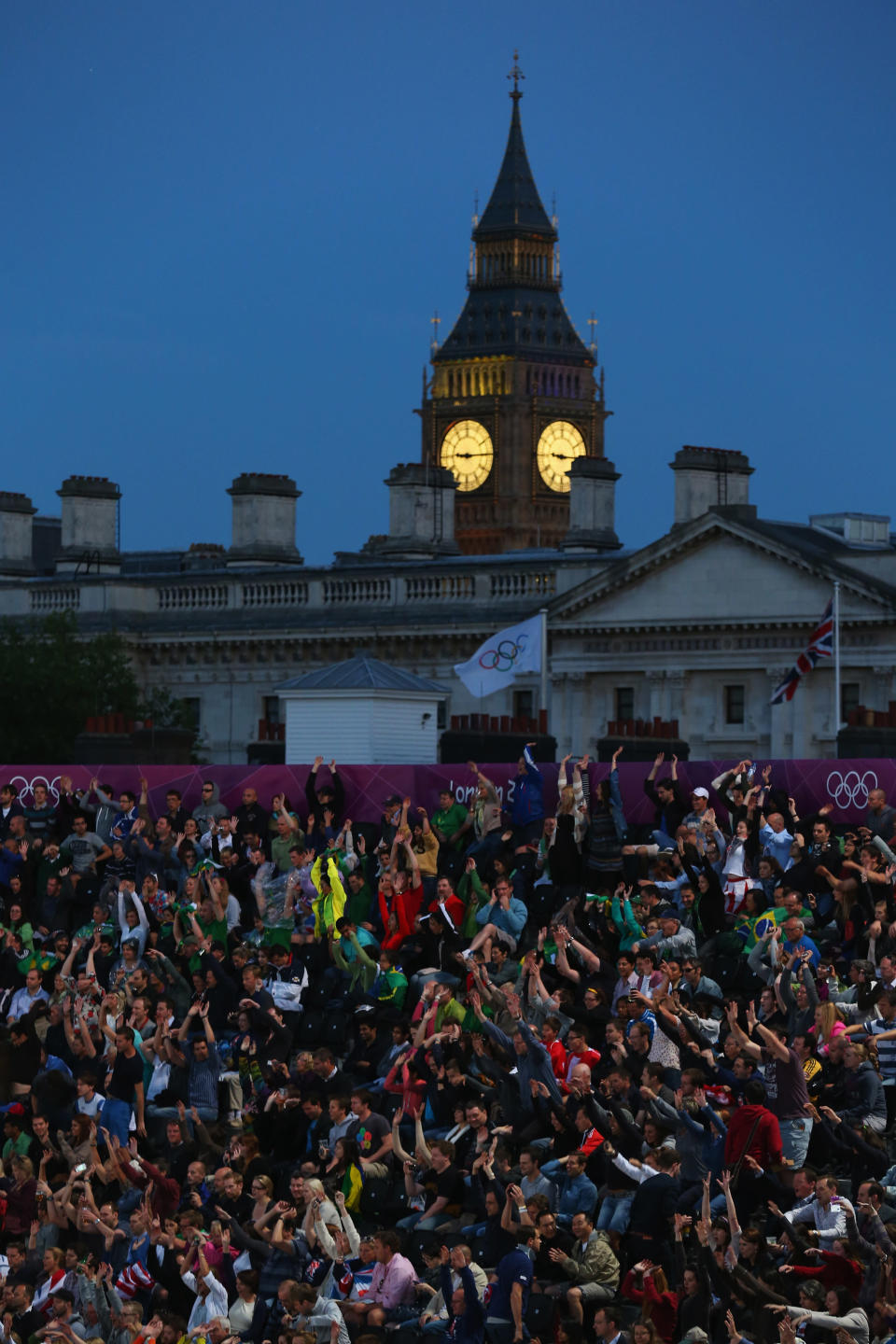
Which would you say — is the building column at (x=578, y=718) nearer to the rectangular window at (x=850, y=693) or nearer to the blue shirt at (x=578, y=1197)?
the rectangular window at (x=850, y=693)

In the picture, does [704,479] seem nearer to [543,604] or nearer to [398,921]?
[543,604]

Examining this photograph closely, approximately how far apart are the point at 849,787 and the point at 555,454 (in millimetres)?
150082

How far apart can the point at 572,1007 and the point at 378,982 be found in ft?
9.38

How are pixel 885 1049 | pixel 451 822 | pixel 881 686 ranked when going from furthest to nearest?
pixel 881 686
pixel 451 822
pixel 885 1049

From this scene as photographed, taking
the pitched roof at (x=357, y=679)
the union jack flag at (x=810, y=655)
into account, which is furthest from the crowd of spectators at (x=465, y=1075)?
the union jack flag at (x=810, y=655)

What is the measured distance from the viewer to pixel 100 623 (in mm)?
79812

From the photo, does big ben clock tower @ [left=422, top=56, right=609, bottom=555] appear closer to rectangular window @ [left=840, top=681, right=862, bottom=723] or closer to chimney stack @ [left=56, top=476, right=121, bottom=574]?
chimney stack @ [left=56, top=476, right=121, bottom=574]

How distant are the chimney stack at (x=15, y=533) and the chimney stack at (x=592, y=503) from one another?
16.4 metres

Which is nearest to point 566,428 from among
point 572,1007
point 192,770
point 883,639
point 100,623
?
point 100,623

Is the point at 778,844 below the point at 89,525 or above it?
below

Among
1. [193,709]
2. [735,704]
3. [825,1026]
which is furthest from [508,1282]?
[193,709]

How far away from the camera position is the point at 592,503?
80062mm

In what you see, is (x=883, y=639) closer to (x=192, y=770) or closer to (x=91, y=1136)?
(x=192, y=770)

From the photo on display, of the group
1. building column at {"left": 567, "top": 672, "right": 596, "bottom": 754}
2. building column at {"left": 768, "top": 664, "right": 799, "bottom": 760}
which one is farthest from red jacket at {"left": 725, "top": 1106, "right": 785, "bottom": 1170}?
building column at {"left": 567, "top": 672, "right": 596, "bottom": 754}
